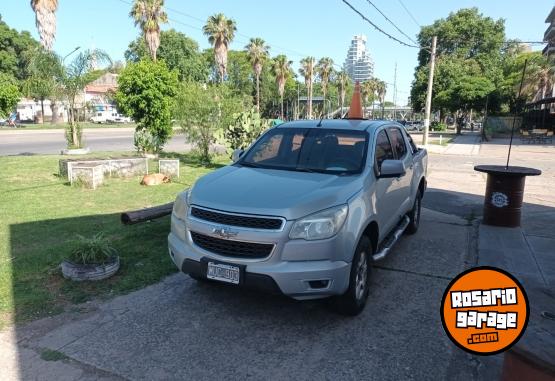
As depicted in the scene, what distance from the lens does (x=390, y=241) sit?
5.06m

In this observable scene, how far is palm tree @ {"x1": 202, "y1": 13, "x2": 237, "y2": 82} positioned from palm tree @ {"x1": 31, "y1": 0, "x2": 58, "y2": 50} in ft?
49.6

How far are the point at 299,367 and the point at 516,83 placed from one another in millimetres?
51640

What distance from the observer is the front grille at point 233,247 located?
11.3 feet

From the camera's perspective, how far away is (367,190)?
4.08m

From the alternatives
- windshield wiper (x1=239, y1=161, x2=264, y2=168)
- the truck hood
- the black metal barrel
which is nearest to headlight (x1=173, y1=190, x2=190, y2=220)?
the truck hood

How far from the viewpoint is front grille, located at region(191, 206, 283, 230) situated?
3.43m

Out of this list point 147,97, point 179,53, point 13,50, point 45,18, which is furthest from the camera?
point 13,50

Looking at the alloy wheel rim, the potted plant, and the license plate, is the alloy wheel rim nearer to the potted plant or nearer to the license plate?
the license plate

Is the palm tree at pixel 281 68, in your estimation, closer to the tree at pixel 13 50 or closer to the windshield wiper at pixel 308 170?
the tree at pixel 13 50

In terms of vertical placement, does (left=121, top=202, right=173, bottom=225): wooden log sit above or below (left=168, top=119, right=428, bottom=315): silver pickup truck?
below

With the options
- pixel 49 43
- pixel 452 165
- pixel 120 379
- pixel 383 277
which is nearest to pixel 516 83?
pixel 452 165

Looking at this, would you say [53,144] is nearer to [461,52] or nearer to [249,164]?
[249,164]

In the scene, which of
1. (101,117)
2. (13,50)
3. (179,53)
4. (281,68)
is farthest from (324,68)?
(13,50)

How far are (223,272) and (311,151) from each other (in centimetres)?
180
